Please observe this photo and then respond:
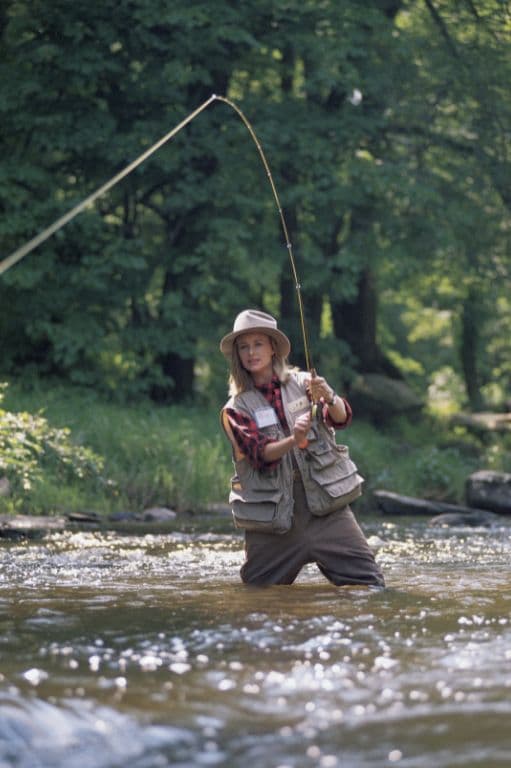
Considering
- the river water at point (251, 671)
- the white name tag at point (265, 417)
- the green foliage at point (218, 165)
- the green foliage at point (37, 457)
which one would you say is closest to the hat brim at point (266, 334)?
the white name tag at point (265, 417)

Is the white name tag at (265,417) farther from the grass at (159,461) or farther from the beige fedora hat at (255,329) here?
the grass at (159,461)

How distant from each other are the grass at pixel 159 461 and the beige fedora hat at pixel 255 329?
564cm

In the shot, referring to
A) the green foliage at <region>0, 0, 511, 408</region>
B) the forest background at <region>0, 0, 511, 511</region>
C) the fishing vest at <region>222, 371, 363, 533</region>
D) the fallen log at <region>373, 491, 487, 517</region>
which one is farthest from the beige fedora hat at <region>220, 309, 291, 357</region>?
the green foliage at <region>0, 0, 511, 408</region>

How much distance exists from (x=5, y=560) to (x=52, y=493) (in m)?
3.56

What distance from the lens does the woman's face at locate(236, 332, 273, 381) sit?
6.36 m

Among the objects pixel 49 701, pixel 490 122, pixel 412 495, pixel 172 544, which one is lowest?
pixel 412 495

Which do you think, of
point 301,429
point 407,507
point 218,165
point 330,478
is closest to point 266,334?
point 301,429

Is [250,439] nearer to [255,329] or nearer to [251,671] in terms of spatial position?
[255,329]

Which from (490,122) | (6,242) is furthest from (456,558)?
(490,122)

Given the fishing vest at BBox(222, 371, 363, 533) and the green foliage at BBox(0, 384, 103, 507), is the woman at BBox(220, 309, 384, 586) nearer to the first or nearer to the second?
the fishing vest at BBox(222, 371, 363, 533)

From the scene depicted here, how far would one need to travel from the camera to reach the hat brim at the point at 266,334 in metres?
6.31

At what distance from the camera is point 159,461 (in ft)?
45.3

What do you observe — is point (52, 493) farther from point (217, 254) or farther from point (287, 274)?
point (287, 274)

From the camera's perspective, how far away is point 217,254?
694 inches
